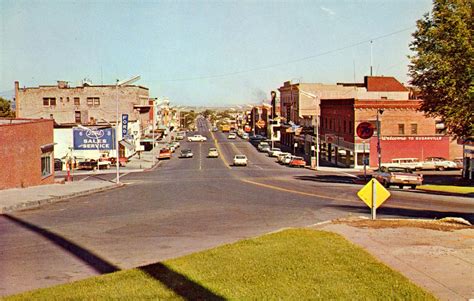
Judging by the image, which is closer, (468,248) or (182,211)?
(468,248)

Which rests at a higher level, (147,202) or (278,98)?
(278,98)

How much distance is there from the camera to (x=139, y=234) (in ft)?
55.5

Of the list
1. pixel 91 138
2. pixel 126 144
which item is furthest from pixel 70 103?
pixel 91 138

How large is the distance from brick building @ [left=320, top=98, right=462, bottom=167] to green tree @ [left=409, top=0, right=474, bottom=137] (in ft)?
86.0

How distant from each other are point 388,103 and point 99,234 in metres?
54.7

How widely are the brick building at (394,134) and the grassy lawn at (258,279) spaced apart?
5563cm

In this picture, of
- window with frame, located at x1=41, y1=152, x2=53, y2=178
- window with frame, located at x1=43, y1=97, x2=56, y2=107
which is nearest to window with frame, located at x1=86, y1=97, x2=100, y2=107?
window with frame, located at x1=43, y1=97, x2=56, y2=107

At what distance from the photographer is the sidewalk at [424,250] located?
10070 mm

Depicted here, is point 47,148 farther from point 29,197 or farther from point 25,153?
point 29,197

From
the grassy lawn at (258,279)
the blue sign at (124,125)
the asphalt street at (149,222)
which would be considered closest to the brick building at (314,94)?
the blue sign at (124,125)

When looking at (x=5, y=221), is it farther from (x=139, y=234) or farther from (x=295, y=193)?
(x=295, y=193)

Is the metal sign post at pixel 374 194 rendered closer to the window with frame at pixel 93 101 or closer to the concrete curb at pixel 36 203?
the concrete curb at pixel 36 203

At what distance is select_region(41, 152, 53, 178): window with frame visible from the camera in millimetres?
39875

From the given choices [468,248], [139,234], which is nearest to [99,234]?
[139,234]
